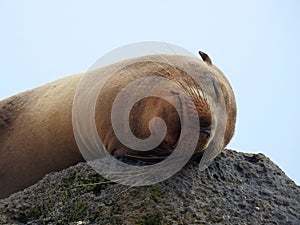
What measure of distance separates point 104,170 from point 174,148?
1.29ft

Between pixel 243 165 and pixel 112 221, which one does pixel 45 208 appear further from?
pixel 243 165

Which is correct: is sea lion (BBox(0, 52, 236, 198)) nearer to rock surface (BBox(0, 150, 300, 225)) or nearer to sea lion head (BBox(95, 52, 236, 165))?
sea lion head (BBox(95, 52, 236, 165))

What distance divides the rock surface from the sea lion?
0.75 feet

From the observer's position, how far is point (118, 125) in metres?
3.32

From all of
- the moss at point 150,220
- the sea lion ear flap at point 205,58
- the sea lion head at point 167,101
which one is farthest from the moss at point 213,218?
the sea lion ear flap at point 205,58

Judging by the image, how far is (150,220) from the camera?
273 centimetres

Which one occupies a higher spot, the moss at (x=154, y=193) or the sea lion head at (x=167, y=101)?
the sea lion head at (x=167, y=101)

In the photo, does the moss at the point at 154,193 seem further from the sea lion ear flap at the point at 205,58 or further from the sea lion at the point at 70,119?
the sea lion ear flap at the point at 205,58

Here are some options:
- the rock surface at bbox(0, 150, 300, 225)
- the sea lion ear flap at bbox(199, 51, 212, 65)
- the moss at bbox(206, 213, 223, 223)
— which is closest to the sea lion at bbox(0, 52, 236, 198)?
the sea lion ear flap at bbox(199, 51, 212, 65)

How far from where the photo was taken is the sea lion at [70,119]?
314cm

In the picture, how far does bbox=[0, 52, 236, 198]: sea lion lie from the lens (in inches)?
124

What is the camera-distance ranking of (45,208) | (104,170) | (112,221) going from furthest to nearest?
(104,170) → (45,208) → (112,221)

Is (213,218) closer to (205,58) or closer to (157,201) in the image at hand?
(157,201)

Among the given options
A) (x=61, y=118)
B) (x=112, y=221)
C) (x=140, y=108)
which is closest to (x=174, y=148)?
(x=140, y=108)
